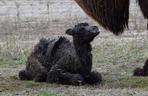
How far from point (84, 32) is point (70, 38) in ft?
12.9

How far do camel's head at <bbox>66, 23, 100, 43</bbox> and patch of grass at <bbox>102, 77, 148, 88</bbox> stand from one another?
0.59 metres

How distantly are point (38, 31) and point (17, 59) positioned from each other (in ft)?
14.2

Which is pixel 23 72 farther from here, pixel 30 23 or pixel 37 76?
pixel 30 23

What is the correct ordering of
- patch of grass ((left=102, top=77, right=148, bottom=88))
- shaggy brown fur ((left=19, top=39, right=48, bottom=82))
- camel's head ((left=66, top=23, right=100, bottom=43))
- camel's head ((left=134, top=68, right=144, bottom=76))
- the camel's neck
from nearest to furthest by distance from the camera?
1. patch of grass ((left=102, top=77, right=148, bottom=88))
2. camel's head ((left=66, top=23, right=100, bottom=43))
3. the camel's neck
4. shaggy brown fur ((left=19, top=39, right=48, bottom=82))
5. camel's head ((left=134, top=68, right=144, bottom=76))

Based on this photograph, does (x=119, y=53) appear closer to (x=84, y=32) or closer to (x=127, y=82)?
(x=127, y=82)

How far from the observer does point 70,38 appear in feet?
41.1

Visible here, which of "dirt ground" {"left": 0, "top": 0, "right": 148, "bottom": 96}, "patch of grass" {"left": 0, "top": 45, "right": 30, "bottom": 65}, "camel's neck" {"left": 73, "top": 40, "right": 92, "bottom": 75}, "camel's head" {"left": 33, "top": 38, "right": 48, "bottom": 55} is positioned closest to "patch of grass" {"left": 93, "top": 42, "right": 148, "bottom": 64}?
"dirt ground" {"left": 0, "top": 0, "right": 148, "bottom": 96}

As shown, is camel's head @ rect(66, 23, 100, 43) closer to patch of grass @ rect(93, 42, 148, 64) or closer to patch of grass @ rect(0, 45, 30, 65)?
patch of grass @ rect(93, 42, 148, 64)

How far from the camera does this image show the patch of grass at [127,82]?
8.37 m

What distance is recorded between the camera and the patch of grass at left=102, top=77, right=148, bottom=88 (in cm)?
837

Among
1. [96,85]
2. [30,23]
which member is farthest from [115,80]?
[30,23]

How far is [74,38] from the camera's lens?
8.80m

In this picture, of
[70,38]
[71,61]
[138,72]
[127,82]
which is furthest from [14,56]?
[127,82]

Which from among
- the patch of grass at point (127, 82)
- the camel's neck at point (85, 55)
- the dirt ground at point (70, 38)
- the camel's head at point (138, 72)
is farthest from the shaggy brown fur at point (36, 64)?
the camel's head at point (138, 72)
